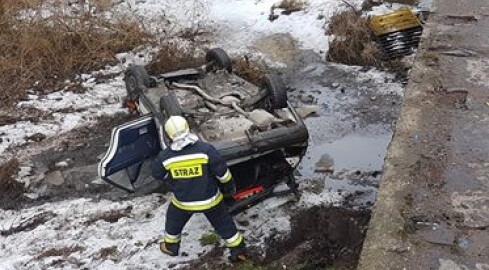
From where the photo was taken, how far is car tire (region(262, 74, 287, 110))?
580 centimetres

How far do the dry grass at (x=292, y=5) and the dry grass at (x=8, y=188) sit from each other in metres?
5.23

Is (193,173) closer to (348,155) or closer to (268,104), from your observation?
(268,104)

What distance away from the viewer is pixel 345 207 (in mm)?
5617

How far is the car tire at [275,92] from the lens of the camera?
5.80 meters

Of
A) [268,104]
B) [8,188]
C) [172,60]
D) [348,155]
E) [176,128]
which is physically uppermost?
[176,128]

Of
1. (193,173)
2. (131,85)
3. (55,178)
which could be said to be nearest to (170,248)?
(193,173)

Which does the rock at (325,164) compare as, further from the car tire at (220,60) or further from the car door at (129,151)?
the car door at (129,151)

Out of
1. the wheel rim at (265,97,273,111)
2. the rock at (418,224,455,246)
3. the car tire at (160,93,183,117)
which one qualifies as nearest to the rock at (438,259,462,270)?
the rock at (418,224,455,246)

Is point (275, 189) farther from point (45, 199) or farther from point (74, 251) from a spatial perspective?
point (45, 199)

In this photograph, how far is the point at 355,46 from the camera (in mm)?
8312

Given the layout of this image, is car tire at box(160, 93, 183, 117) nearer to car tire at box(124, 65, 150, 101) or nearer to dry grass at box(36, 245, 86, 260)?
car tire at box(124, 65, 150, 101)

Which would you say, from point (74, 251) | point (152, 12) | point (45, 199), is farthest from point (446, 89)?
point (152, 12)

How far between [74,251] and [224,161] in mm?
1666

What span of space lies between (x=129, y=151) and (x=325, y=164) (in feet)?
7.02
